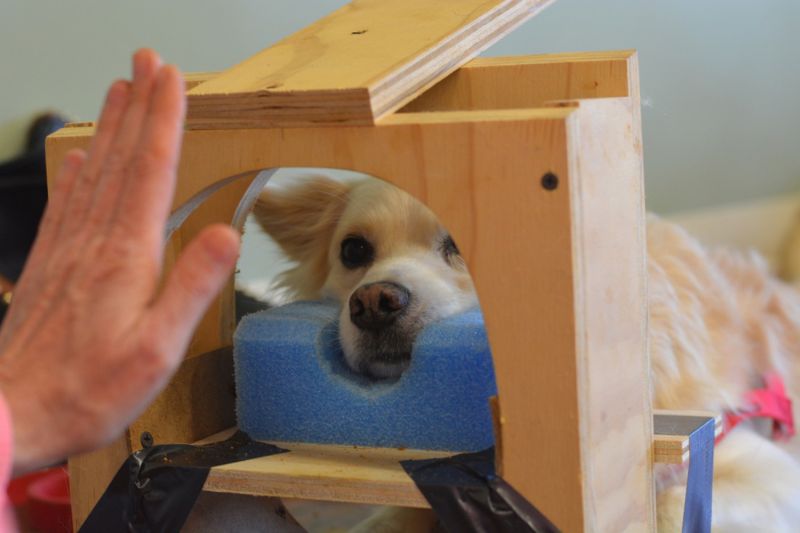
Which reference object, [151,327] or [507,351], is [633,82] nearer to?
[507,351]

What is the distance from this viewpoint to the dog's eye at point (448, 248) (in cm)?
160

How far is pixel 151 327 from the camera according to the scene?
70 cm

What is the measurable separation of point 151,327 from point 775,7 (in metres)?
3.70

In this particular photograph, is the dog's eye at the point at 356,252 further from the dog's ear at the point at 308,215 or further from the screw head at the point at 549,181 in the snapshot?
the screw head at the point at 549,181

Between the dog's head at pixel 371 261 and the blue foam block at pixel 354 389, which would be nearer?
the blue foam block at pixel 354 389

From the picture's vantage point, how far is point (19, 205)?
7.63 feet

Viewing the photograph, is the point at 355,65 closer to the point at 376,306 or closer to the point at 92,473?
the point at 376,306

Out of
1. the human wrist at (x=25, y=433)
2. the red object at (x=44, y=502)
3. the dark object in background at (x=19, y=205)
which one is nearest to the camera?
the human wrist at (x=25, y=433)

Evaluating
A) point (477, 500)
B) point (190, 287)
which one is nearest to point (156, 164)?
point (190, 287)

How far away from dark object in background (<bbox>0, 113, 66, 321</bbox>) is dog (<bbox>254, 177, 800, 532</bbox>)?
723 mm

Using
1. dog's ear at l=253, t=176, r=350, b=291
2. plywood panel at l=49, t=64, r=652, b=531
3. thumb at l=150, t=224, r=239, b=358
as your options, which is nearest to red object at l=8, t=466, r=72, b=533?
dog's ear at l=253, t=176, r=350, b=291

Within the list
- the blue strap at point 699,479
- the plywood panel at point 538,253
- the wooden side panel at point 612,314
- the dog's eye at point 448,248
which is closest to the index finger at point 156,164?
the plywood panel at point 538,253

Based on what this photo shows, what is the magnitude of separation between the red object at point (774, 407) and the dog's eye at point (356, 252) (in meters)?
0.79

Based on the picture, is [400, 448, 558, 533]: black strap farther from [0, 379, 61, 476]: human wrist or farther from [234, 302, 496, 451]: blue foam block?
[0, 379, 61, 476]: human wrist
